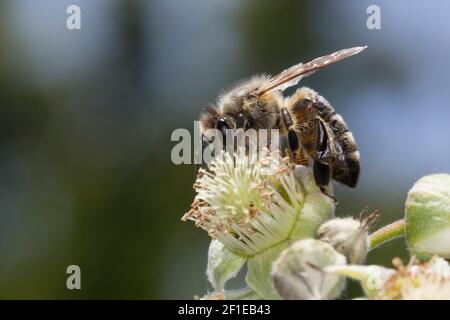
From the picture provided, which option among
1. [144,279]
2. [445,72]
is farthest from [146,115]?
[445,72]

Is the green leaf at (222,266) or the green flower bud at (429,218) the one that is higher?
the green flower bud at (429,218)

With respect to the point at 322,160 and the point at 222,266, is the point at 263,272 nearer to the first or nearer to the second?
the point at 222,266

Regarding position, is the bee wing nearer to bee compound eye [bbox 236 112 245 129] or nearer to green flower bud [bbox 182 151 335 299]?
bee compound eye [bbox 236 112 245 129]

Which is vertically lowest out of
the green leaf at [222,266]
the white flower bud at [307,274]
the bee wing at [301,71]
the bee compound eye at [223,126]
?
the green leaf at [222,266]

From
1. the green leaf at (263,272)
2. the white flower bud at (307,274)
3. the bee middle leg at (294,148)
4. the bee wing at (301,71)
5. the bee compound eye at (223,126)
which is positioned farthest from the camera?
the bee compound eye at (223,126)

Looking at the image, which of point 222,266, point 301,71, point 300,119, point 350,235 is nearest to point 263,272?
point 222,266

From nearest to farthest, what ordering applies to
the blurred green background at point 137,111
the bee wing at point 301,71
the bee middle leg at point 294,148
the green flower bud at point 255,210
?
the green flower bud at point 255,210 → the bee middle leg at point 294,148 → the bee wing at point 301,71 → the blurred green background at point 137,111

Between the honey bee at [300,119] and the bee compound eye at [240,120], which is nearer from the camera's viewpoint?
the honey bee at [300,119]

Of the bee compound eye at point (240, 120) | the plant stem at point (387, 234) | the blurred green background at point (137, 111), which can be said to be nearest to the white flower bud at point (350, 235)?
the plant stem at point (387, 234)

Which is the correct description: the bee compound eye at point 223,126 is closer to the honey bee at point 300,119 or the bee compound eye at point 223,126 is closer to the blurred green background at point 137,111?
the honey bee at point 300,119
